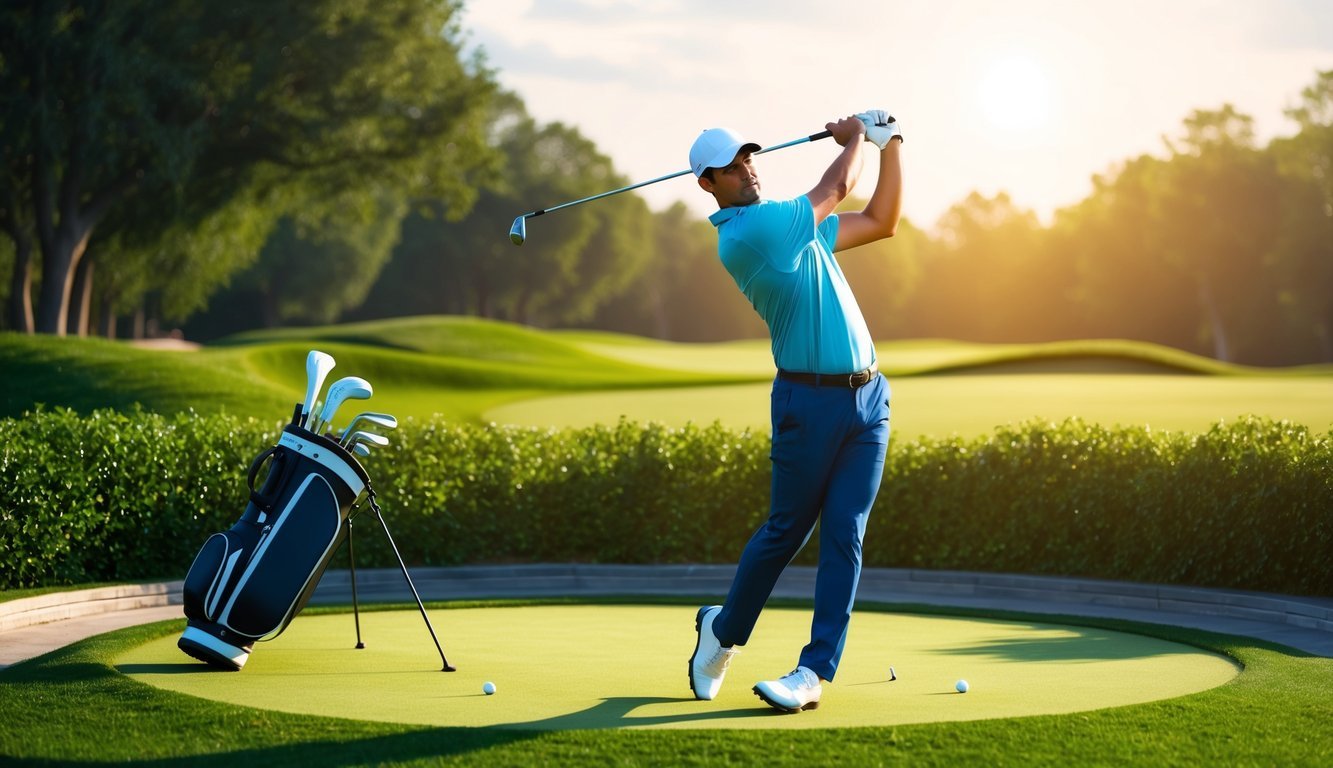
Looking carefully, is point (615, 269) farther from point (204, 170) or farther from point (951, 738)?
point (951, 738)

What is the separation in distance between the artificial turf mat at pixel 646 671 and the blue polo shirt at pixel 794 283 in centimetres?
135

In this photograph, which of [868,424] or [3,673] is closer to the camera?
[868,424]

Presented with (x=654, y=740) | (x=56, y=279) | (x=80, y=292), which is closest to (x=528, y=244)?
(x=80, y=292)

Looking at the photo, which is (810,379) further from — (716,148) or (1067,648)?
(1067,648)

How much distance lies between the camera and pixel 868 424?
592 centimetres

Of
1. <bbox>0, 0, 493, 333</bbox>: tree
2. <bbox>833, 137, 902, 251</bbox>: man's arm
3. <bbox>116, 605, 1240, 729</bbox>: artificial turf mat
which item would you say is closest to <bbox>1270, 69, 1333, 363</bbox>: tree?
<bbox>0, 0, 493, 333</bbox>: tree

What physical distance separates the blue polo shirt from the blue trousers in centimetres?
14

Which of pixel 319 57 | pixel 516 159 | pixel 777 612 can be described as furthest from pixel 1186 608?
pixel 516 159

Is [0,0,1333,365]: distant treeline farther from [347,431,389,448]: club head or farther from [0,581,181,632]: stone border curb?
[347,431,389,448]: club head

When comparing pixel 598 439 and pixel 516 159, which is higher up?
pixel 516 159

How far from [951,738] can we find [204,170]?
2840cm

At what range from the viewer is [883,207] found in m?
6.07

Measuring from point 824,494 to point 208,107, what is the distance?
85.1ft

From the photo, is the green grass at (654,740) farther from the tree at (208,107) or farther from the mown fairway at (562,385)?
the tree at (208,107)
